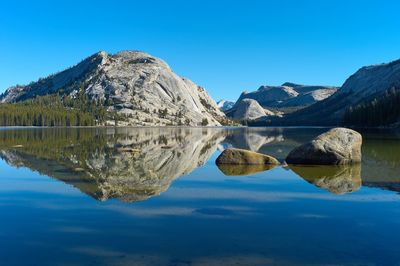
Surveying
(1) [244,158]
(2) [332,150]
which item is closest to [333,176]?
(2) [332,150]

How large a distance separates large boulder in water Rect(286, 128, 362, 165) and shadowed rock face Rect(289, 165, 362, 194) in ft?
4.60

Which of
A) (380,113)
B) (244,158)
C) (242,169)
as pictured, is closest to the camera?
(242,169)

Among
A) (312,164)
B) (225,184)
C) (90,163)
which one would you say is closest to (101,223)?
(225,184)

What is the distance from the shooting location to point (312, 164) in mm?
38031

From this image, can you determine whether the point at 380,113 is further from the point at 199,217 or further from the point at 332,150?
the point at 199,217

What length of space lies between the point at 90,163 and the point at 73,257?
85.7 ft

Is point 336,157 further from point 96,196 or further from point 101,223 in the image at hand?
point 101,223

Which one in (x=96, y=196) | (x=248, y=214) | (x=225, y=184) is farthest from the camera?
(x=225, y=184)

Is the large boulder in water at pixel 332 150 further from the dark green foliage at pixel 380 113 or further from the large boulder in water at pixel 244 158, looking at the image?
the dark green foliage at pixel 380 113

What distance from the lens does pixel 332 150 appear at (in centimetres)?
A: 3731

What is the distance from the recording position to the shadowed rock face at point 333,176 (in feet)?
85.3

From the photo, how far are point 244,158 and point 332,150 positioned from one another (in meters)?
8.43

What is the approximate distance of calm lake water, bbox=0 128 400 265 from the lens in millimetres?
13266

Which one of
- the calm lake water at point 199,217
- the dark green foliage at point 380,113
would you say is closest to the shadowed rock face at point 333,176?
the calm lake water at point 199,217
